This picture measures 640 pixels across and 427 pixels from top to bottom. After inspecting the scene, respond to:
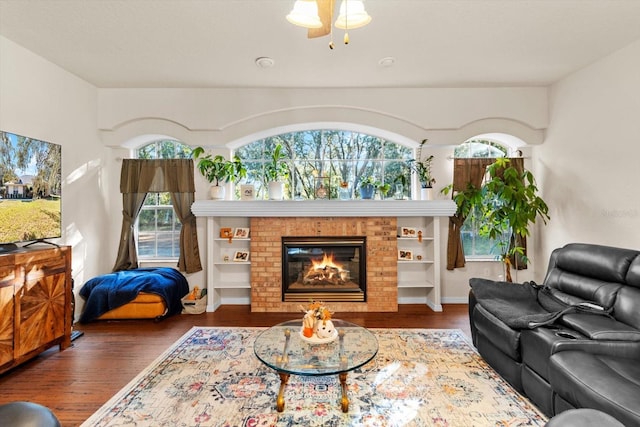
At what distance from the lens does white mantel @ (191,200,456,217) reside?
402 centimetres

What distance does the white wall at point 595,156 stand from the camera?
3033mm

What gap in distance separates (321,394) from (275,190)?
8.46 feet

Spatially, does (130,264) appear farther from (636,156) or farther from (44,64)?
(636,156)

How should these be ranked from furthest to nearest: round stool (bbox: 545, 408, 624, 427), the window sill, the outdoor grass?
the window sill, the outdoor grass, round stool (bbox: 545, 408, 624, 427)

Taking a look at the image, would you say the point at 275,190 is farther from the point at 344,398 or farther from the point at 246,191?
the point at 344,398

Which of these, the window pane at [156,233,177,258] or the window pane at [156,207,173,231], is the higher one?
the window pane at [156,207,173,231]

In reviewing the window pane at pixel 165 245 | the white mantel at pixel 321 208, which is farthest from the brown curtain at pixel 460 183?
the window pane at pixel 165 245

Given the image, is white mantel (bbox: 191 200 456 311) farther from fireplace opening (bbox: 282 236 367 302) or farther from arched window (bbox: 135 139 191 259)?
arched window (bbox: 135 139 191 259)

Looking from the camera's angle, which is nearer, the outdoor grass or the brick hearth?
the outdoor grass

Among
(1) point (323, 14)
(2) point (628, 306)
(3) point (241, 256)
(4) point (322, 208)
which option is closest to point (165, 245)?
(3) point (241, 256)

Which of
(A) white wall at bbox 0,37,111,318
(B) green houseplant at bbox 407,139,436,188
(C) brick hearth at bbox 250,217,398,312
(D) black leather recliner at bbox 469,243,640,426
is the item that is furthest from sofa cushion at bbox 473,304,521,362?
(A) white wall at bbox 0,37,111,318

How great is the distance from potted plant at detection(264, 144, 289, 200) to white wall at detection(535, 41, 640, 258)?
11.3ft

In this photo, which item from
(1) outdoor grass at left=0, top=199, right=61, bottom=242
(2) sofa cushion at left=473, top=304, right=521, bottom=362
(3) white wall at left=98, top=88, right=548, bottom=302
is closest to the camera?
(2) sofa cushion at left=473, top=304, right=521, bottom=362

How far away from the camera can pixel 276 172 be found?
4.30 metres
